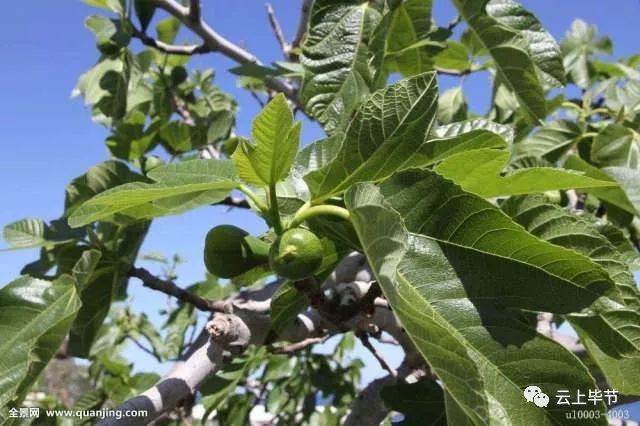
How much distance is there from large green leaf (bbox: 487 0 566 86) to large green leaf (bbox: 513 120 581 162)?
0.58 metres

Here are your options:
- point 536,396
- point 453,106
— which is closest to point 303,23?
point 453,106

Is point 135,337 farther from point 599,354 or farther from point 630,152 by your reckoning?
point 599,354

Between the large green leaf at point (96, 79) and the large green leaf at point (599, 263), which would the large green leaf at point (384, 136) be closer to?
the large green leaf at point (599, 263)

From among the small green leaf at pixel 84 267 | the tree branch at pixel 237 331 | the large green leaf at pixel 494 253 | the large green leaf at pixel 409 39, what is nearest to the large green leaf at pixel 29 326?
the small green leaf at pixel 84 267

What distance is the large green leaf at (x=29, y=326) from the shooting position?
115 centimetres

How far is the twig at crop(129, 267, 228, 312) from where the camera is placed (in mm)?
1633

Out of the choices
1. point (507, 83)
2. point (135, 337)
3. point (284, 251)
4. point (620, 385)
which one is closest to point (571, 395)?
point (620, 385)

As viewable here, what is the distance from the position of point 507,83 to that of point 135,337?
314cm

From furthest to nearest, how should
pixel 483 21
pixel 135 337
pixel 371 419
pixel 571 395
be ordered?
pixel 135 337 → pixel 371 419 → pixel 483 21 → pixel 571 395

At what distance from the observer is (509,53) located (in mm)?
1421

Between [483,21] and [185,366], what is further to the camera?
[483,21]

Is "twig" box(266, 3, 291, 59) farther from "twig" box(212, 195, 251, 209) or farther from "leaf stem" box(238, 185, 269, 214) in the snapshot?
"leaf stem" box(238, 185, 269, 214)

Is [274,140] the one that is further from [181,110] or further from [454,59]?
[181,110]

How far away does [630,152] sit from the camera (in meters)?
1.85
